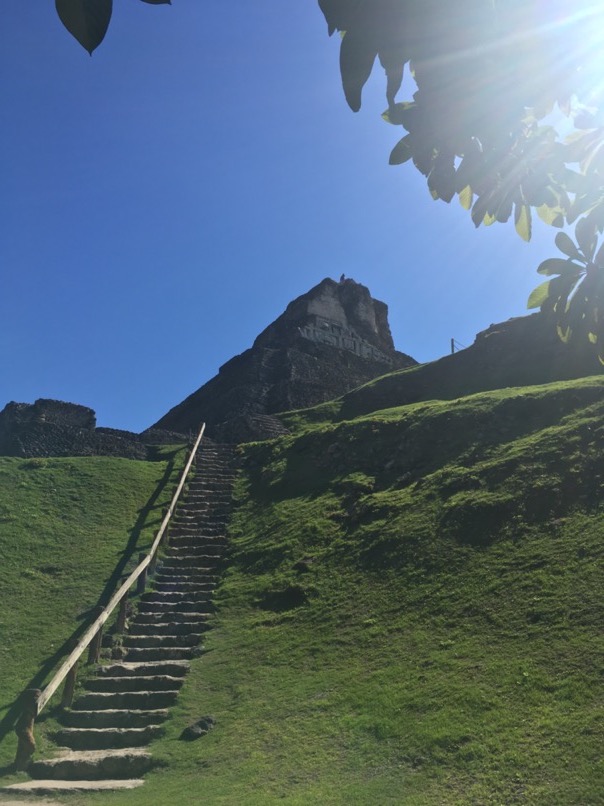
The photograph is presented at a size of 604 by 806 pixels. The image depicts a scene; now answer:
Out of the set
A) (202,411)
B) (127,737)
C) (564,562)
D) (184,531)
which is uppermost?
(202,411)

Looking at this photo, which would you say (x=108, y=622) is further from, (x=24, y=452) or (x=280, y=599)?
(x=24, y=452)

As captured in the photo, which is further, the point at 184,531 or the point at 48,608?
the point at 184,531

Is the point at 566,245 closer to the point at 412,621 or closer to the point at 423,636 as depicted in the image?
the point at 423,636

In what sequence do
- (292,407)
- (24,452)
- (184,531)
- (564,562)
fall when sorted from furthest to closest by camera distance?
1. (292,407)
2. (24,452)
3. (184,531)
4. (564,562)

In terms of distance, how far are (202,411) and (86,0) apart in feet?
139

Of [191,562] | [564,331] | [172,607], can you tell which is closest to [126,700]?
[172,607]

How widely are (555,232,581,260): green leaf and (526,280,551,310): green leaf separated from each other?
0.16 meters

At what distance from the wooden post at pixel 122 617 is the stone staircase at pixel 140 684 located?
0.15 metres

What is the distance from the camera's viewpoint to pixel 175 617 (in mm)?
12883

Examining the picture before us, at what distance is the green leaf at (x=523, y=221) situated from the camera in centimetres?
310

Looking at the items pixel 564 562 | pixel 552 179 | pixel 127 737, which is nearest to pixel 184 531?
pixel 127 737

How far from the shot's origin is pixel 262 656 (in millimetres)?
10625

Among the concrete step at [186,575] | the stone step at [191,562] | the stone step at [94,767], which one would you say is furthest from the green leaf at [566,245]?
the stone step at [191,562]

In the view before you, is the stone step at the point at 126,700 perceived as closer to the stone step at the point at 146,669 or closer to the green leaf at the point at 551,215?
the stone step at the point at 146,669
